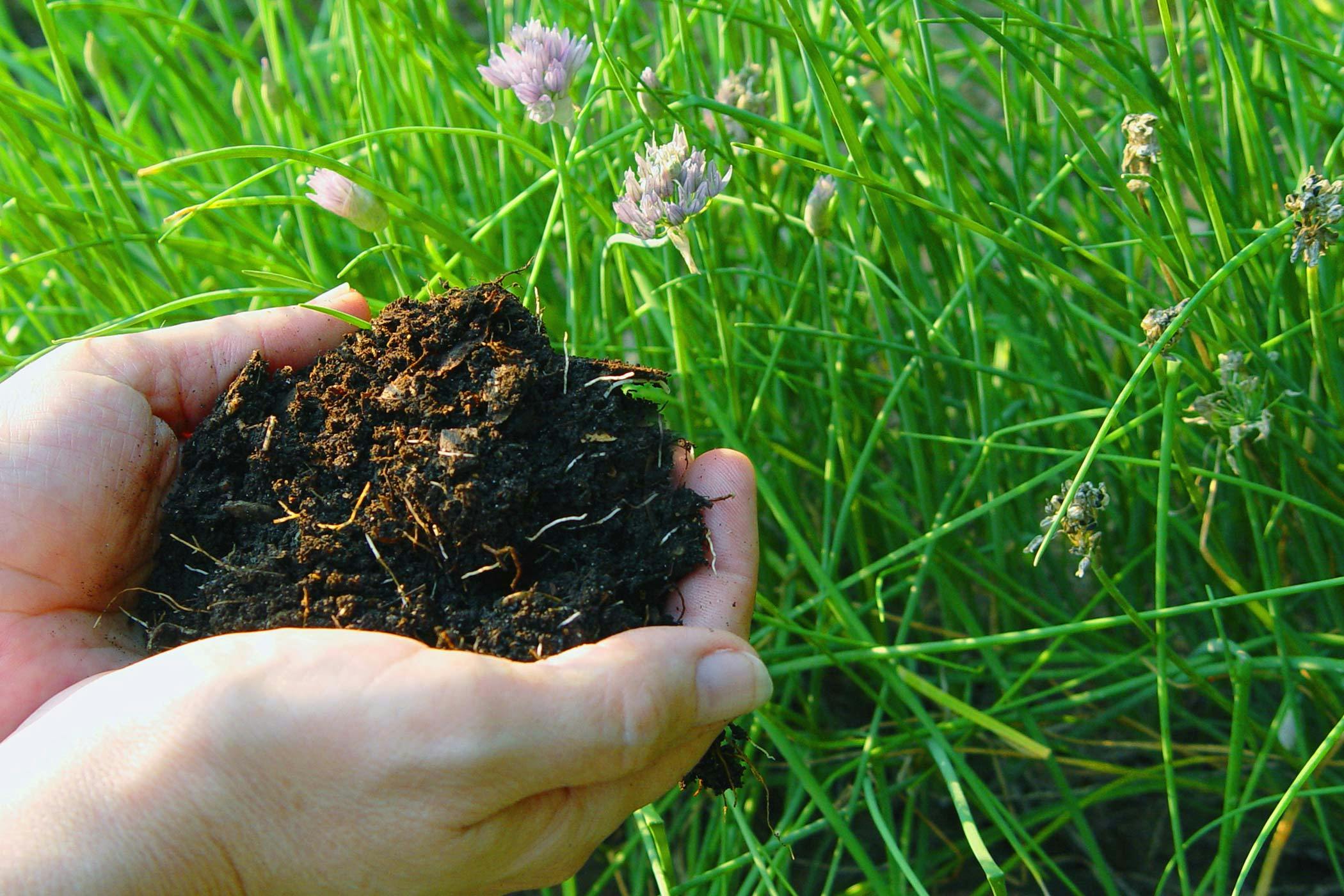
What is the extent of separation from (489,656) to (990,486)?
663 mm

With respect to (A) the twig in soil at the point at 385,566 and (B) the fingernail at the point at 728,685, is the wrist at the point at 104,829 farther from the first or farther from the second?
(B) the fingernail at the point at 728,685

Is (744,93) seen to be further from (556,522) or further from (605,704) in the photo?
(605,704)

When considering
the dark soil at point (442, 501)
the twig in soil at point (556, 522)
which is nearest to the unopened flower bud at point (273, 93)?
the dark soil at point (442, 501)

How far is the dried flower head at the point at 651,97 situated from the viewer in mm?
876

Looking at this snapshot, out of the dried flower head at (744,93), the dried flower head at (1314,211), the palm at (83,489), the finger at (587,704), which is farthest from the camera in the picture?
the dried flower head at (744,93)

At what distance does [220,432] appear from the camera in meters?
0.89

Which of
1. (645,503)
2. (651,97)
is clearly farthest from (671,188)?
(645,503)

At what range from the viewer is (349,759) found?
0.64 meters

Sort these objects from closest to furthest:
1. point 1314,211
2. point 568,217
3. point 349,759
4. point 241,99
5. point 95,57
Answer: point 349,759, point 1314,211, point 568,217, point 95,57, point 241,99

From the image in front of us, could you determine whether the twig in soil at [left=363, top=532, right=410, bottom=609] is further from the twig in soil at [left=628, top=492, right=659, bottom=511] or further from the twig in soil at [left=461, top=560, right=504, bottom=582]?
the twig in soil at [left=628, top=492, right=659, bottom=511]

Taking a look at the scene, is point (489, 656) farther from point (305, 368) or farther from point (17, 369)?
point (17, 369)

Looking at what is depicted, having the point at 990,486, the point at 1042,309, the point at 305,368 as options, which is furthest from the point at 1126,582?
the point at 305,368

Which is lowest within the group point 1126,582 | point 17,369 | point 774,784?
point 774,784

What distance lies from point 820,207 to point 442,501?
1.45ft
